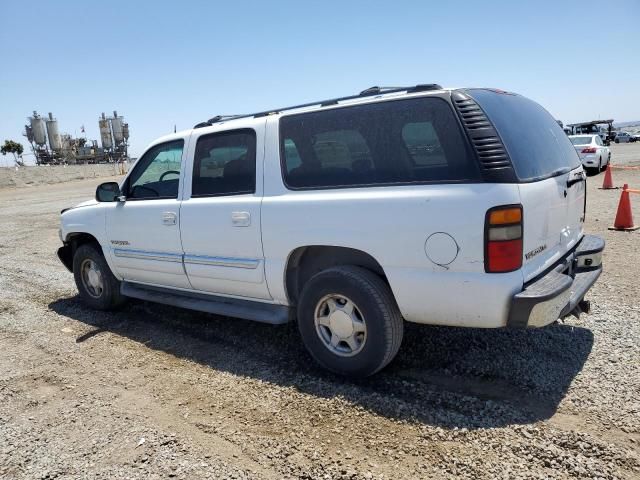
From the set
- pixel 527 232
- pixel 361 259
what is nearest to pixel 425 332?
pixel 361 259

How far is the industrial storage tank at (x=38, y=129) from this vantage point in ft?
242

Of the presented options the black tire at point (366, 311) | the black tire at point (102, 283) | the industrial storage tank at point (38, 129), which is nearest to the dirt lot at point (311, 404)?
the black tire at point (366, 311)

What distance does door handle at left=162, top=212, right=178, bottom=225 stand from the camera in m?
4.30

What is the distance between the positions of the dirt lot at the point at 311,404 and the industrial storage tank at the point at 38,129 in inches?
3268

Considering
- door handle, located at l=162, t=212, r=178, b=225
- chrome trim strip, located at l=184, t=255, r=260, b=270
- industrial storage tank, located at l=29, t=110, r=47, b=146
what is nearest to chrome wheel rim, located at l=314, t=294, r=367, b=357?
chrome trim strip, located at l=184, t=255, r=260, b=270

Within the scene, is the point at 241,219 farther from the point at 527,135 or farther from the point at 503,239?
the point at 527,135

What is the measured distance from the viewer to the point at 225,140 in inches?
162

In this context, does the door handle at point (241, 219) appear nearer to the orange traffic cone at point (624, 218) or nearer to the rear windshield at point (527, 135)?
the rear windshield at point (527, 135)

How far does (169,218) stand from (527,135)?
3083 mm

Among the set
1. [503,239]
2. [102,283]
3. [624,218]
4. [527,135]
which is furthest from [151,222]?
[624,218]

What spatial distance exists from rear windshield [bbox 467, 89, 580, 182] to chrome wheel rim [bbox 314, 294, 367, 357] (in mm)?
1444

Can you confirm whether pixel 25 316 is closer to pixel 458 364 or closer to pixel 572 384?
pixel 458 364

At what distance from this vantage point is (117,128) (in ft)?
267

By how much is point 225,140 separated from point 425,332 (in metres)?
2.44
